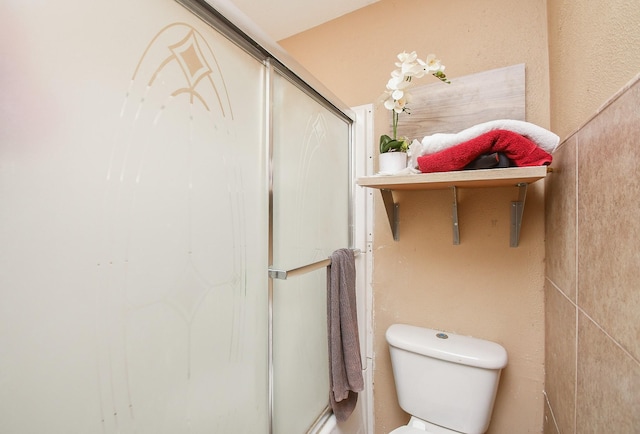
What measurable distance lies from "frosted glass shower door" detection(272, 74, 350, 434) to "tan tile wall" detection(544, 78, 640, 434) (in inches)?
27.8

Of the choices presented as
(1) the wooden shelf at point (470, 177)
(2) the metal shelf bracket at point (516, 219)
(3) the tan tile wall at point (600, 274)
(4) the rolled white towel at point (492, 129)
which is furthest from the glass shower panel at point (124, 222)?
(2) the metal shelf bracket at point (516, 219)

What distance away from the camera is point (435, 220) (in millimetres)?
1138

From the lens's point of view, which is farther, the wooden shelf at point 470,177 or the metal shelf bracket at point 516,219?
the metal shelf bracket at point 516,219

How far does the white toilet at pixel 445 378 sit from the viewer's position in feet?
3.09

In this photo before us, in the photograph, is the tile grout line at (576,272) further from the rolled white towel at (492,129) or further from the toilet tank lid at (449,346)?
the toilet tank lid at (449,346)

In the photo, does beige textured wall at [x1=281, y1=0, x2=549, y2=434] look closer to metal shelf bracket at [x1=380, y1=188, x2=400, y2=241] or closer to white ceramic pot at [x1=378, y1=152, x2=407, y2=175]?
metal shelf bracket at [x1=380, y1=188, x2=400, y2=241]

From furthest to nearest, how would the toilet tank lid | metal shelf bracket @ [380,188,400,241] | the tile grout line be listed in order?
metal shelf bracket @ [380,188,400,241] < the toilet tank lid < the tile grout line

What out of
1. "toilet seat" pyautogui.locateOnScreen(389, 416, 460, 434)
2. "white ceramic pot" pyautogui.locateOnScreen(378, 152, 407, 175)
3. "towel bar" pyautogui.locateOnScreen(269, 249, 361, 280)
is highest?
"white ceramic pot" pyautogui.locateOnScreen(378, 152, 407, 175)

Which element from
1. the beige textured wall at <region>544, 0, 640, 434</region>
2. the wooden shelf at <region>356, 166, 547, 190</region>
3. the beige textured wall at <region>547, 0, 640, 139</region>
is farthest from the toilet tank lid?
the beige textured wall at <region>547, 0, 640, 139</region>

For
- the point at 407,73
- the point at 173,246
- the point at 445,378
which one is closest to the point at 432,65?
the point at 407,73

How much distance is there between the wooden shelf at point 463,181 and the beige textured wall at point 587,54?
0.15 m

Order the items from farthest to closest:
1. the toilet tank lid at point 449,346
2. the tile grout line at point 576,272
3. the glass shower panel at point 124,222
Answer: the toilet tank lid at point 449,346, the tile grout line at point 576,272, the glass shower panel at point 124,222

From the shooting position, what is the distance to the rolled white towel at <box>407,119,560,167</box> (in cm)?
76

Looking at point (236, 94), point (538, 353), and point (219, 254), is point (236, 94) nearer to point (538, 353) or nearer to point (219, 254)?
point (219, 254)
